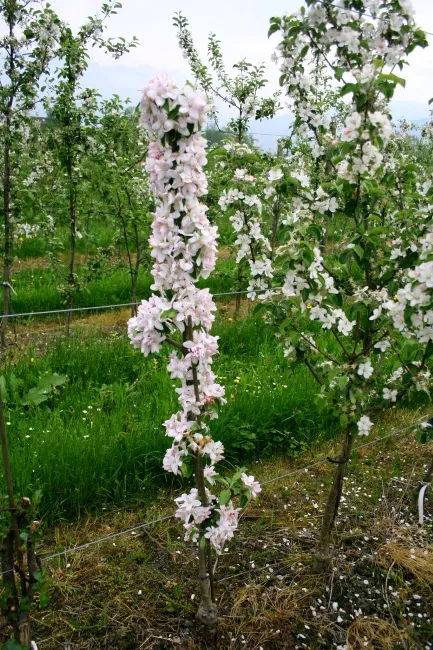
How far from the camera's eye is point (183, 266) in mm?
1785

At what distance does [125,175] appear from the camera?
16.9 ft

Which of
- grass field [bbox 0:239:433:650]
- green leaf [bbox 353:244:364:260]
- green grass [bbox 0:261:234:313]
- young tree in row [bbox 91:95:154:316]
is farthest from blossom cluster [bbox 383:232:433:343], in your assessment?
green grass [bbox 0:261:234:313]

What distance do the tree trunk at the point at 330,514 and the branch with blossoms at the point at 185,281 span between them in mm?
720

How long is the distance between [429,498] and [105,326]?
12.4ft

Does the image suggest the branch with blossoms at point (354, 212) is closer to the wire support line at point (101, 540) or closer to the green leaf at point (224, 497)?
the green leaf at point (224, 497)

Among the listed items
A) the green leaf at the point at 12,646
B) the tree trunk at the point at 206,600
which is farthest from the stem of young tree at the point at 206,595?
the green leaf at the point at 12,646

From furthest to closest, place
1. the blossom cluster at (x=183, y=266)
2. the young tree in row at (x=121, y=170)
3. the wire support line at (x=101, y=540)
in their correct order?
1. the young tree in row at (x=121, y=170)
2. the wire support line at (x=101, y=540)
3. the blossom cluster at (x=183, y=266)

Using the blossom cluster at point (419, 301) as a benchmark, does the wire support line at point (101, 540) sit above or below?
below

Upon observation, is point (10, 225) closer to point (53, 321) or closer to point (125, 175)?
point (125, 175)

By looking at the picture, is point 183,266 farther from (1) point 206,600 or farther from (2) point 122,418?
(2) point 122,418

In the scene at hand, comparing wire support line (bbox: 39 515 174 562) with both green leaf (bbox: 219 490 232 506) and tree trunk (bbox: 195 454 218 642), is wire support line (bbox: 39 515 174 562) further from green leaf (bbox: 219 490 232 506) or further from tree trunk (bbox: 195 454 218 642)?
green leaf (bbox: 219 490 232 506)

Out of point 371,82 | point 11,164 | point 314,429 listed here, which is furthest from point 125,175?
point 371,82

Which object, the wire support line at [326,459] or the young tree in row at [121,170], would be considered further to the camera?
the young tree in row at [121,170]

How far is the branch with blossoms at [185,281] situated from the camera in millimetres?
1686
